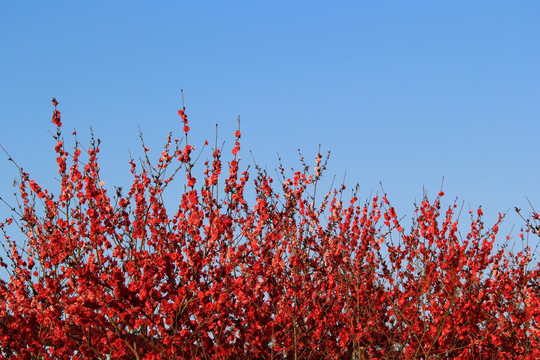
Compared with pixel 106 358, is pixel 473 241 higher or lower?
higher

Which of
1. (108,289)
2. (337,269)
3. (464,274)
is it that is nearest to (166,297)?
(108,289)

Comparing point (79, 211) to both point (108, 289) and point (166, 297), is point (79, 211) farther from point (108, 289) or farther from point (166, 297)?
point (166, 297)

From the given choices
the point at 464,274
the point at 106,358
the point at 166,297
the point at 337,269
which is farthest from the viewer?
the point at 464,274

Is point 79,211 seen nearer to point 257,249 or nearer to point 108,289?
point 108,289

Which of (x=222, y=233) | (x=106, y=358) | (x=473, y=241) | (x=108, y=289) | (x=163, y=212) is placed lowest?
(x=106, y=358)

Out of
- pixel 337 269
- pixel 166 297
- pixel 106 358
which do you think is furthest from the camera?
pixel 337 269

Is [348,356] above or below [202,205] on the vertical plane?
below

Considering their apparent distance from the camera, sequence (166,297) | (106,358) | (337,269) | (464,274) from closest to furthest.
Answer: (166,297)
(106,358)
(337,269)
(464,274)

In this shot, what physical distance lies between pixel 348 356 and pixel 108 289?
176 inches

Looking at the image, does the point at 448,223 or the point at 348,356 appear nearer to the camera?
the point at 348,356

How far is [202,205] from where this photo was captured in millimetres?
8195

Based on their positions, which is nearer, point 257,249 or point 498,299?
point 257,249

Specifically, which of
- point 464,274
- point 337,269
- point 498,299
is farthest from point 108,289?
point 498,299

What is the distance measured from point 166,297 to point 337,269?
319 centimetres
